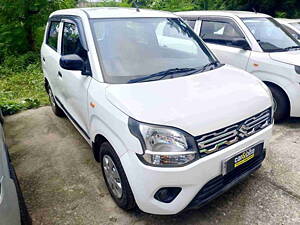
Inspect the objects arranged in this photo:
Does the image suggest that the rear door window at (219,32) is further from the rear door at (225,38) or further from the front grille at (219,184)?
the front grille at (219,184)

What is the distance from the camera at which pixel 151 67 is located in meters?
2.59

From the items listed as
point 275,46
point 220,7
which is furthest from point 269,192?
A: point 220,7

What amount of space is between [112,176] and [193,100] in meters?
1.04

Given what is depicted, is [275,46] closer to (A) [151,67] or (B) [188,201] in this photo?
(A) [151,67]

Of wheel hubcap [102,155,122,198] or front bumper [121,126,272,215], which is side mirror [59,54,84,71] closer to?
wheel hubcap [102,155,122,198]

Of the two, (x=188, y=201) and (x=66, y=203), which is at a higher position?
(x=188, y=201)

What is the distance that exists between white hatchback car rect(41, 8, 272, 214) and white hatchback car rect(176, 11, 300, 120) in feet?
4.96

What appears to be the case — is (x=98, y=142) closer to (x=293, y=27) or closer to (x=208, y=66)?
(x=208, y=66)

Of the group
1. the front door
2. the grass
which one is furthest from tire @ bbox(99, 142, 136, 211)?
the grass

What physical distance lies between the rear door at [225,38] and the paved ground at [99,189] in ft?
4.42

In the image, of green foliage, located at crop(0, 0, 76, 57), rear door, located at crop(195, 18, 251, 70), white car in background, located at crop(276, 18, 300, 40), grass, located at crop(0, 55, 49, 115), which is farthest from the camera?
green foliage, located at crop(0, 0, 76, 57)

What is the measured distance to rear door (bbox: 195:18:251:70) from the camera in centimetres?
443

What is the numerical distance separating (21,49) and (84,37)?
7.58m

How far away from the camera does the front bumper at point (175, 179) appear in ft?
6.17
